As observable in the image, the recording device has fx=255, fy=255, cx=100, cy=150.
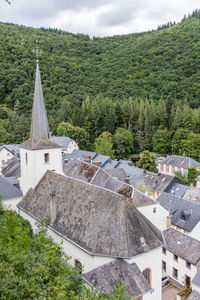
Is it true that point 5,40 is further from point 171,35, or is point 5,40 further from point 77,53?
point 171,35

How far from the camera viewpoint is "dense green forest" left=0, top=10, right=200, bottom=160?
78.8 meters

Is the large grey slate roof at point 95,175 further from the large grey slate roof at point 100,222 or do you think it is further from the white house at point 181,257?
the large grey slate roof at point 100,222

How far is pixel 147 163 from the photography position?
193ft

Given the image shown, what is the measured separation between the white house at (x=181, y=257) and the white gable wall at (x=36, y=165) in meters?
14.0

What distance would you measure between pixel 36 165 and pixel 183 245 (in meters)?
16.8

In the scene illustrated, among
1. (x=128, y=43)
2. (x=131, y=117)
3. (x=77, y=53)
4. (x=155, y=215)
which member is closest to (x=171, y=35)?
(x=128, y=43)

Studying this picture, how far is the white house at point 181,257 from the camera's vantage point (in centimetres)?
2397

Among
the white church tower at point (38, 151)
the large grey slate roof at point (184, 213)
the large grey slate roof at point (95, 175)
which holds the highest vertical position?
the white church tower at point (38, 151)

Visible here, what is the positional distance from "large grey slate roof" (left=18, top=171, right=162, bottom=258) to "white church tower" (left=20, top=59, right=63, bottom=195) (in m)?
3.84

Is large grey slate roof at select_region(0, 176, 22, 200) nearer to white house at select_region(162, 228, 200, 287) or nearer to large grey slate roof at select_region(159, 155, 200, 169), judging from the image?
white house at select_region(162, 228, 200, 287)

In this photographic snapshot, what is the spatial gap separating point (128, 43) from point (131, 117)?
98.7 m

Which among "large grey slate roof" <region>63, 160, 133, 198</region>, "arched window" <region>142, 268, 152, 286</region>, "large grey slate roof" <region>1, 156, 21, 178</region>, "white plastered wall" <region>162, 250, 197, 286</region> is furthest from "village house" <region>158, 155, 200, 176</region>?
"arched window" <region>142, 268, 152, 286</region>

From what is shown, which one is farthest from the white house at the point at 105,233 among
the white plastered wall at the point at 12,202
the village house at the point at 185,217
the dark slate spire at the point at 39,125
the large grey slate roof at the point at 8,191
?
the village house at the point at 185,217

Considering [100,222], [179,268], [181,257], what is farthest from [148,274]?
[179,268]
